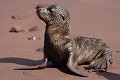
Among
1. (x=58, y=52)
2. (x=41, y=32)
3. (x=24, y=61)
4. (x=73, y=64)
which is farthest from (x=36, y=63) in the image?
(x=41, y=32)

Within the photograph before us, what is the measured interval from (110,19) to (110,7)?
1.61 meters

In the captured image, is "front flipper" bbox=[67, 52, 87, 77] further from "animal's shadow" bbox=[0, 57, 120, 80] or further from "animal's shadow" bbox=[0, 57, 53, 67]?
"animal's shadow" bbox=[0, 57, 53, 67]

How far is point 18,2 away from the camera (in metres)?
16.0

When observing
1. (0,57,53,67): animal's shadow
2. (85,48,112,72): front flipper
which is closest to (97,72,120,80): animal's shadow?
(85,48,112,72): front flipper

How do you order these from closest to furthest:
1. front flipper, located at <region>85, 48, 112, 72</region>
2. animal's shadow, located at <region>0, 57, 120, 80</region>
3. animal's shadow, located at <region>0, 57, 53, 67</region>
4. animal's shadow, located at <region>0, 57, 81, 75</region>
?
animal's shadow, located at <region>0, 57, 120, 80</region>
front flipper, located at <region>85, 48, 112, 72</region>
animal's shadow, located at <region>0, 57, 81, 75</region>
animal's shadow, located at <region>0, 57, 53, 67</region>

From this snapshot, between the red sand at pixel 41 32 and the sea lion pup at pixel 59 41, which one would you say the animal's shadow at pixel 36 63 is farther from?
the sea lion pup at pixel 59 41

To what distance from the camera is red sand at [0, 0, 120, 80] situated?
7.45 metres

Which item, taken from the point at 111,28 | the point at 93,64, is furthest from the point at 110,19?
the point at 93,64

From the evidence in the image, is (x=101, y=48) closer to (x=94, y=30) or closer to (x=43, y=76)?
(x=43, y=76)

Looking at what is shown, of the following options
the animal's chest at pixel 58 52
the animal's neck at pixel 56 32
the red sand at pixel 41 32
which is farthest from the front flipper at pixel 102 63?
the animal's neck at pixel 56 32

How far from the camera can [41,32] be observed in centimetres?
1189

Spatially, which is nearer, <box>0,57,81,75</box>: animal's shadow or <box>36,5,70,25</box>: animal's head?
<box>36,5,70,25</box>: animal's head

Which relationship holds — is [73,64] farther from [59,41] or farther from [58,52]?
[59,41]

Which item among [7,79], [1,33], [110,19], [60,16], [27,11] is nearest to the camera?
[7,79]
